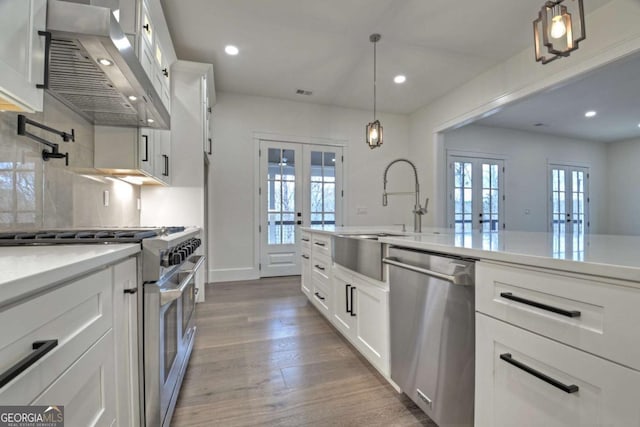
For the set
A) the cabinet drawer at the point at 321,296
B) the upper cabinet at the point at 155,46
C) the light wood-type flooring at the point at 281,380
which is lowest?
the light wood-type flooring at the point at 281,380

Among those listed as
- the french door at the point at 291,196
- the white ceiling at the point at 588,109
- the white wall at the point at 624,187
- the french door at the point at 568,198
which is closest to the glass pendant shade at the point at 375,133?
the french door at the point at 291,196

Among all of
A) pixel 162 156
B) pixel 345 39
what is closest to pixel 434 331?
pixel 162 156

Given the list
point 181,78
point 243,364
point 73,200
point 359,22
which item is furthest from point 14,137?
point 359,22

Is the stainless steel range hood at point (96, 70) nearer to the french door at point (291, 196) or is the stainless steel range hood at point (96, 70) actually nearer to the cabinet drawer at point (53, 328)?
the cabinet drawer at point (53, 328)

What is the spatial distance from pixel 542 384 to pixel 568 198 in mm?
7371

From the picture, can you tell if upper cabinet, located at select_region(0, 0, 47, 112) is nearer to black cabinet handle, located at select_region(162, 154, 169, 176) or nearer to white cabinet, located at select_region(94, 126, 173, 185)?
white cabinet, located at select_region(94, 126, 173, 185)

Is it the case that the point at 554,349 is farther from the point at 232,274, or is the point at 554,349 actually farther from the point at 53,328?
the point at 232,274

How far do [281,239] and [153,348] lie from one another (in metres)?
3.44

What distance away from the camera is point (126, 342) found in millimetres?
1029

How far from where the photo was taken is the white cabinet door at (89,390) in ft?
2.15

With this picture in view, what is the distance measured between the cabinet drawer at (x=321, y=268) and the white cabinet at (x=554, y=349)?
1.53m

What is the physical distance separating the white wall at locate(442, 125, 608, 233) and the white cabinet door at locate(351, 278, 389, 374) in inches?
171

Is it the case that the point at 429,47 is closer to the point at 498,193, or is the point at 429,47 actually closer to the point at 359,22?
the point at 359,22

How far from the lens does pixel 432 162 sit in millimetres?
4727
